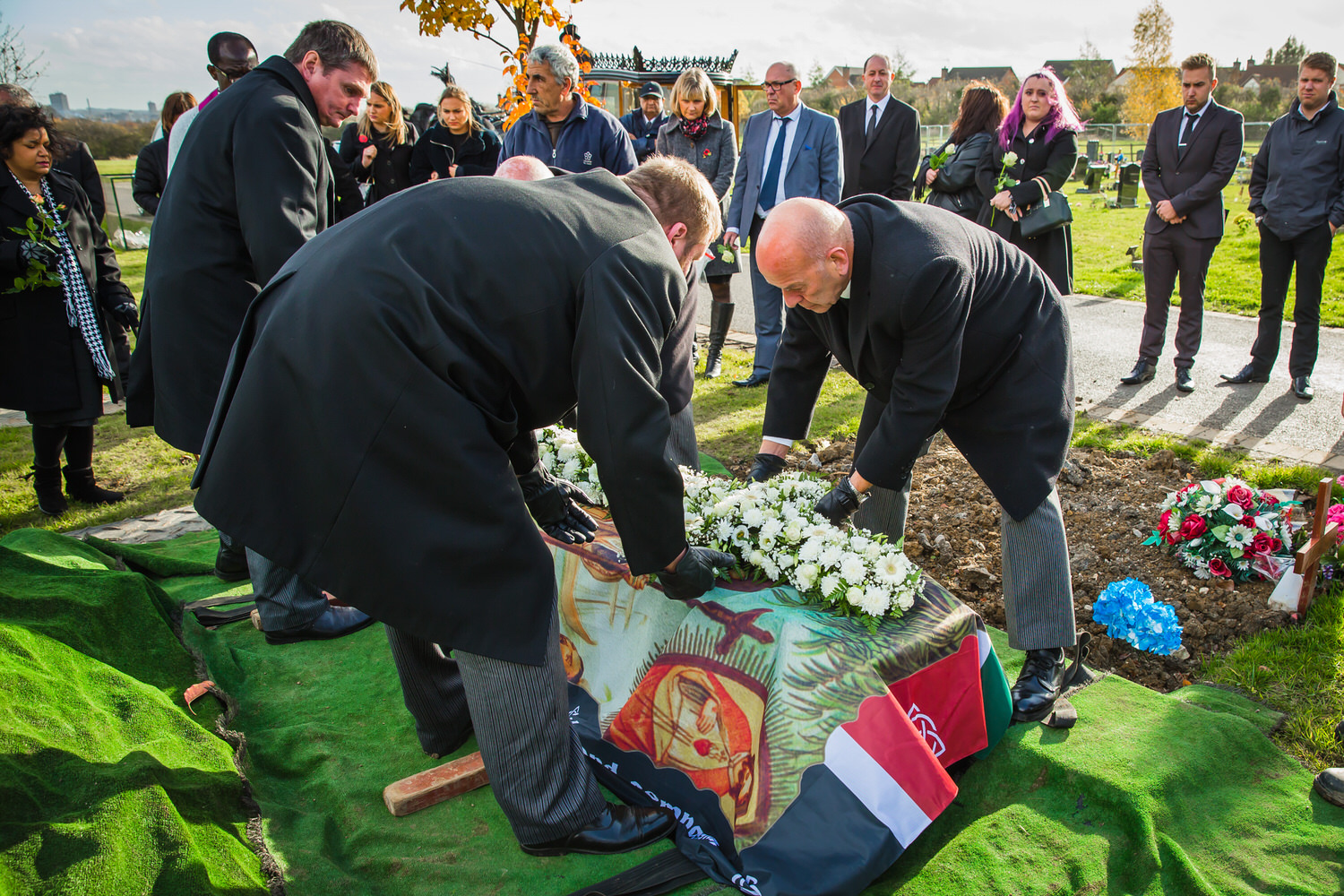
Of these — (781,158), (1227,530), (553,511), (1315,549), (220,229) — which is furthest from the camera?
(781,158)

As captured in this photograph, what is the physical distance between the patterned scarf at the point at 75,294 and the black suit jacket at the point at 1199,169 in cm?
676

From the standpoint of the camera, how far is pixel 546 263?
6.06 feet

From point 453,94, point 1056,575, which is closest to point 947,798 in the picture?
point 1056,575

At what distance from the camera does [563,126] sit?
5496mm

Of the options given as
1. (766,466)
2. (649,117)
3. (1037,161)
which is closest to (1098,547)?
(766,466)

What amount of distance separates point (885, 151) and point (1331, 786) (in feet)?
19.0

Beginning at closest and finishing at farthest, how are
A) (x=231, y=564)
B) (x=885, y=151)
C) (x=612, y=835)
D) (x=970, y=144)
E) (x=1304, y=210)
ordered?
(x=612, y=835)
(x=231, y=564)
(x=1304, y=210)
(x=970, y=144)
(x=885, y=151)

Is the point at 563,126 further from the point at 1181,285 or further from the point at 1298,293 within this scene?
the point at 1298,293

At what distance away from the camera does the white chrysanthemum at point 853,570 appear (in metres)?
2.31

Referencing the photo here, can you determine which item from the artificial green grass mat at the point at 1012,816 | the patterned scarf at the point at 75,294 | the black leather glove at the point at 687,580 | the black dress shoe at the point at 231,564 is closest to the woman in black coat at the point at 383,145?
the patterned scarf at the point at 75,294

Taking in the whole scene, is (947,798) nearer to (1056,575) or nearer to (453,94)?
(1056,575)

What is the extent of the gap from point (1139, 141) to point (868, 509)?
30804mm

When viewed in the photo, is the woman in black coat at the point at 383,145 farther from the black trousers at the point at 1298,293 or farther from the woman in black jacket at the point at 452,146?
the black trousers at the point at 1298,293

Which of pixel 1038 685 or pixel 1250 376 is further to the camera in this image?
pixel 1250 376
